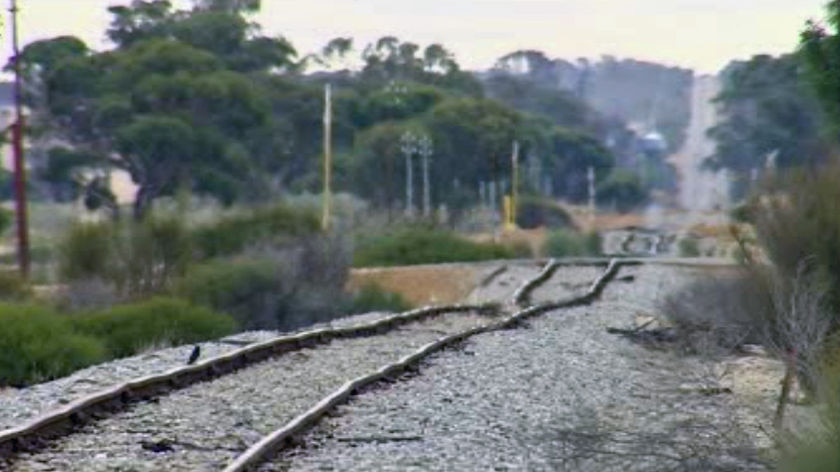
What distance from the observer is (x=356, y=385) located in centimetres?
1888

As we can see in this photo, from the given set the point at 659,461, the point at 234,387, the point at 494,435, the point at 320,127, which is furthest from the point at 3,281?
the point at 320,127

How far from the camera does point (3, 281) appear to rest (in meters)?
38.1

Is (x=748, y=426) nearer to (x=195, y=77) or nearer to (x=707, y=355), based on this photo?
(x=707, y=355)

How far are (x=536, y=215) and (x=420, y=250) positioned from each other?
46.0 m

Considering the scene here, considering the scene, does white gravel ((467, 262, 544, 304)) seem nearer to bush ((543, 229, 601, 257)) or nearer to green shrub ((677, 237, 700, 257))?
bush ((543, 229, 601, 257))

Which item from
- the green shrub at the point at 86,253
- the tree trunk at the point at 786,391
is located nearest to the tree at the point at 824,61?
the green shrub at the point at 86,253

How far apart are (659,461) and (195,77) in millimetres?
72826

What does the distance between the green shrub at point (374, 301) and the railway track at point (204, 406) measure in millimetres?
12017

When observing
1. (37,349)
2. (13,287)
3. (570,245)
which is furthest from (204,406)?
(570,245)

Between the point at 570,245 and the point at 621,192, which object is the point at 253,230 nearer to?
the point at 570,245

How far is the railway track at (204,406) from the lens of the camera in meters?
14.4

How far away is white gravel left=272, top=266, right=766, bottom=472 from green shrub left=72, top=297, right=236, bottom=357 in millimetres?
5202

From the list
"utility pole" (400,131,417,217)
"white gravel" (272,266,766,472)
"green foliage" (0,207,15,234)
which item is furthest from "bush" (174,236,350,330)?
"utility pole" (400,131,417,217)

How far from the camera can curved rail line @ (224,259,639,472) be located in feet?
46.0
